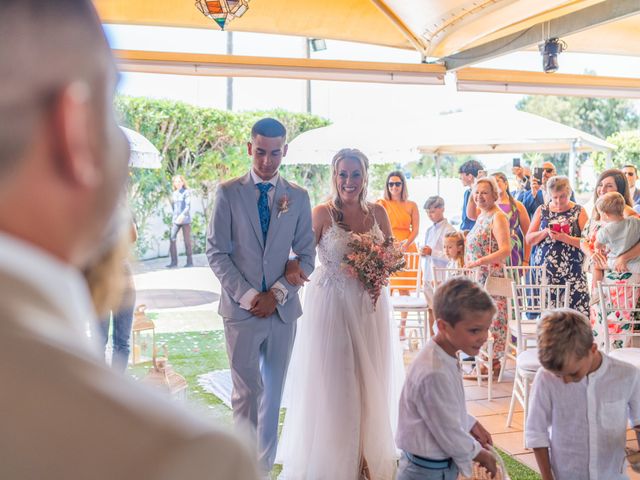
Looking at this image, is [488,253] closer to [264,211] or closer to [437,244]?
[437,244]

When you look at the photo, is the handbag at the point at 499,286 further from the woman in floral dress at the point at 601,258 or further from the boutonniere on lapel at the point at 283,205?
the boutonniere on lapel at the point at 283,205

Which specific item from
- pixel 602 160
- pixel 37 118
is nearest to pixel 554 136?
pixel 37 118

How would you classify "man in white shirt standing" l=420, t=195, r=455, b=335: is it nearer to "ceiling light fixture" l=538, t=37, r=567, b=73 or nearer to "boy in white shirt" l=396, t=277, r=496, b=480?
"ceiling light fixture" l=538, t=37, r=567, b=73

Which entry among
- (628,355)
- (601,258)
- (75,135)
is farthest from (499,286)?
(75,135)

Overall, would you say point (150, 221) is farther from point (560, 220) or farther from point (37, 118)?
point (37, 118)

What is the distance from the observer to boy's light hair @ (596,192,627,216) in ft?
18.1

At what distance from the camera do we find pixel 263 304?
151 inches

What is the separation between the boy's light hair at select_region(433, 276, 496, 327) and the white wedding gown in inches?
53.1

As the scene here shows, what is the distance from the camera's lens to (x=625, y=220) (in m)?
5.51

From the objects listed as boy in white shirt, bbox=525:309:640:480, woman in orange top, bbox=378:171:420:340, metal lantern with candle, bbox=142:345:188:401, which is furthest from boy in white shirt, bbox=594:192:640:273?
metal lantern with candle, bbox=142:345:188:401

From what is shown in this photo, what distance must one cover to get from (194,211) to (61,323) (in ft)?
55.5

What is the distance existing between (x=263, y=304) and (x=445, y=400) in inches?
54.8

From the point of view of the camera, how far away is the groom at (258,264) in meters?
3.86

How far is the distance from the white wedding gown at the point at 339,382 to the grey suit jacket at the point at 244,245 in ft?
1.20
